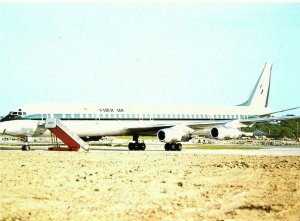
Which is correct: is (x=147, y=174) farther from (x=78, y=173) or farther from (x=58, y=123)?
(x=58, y=123)

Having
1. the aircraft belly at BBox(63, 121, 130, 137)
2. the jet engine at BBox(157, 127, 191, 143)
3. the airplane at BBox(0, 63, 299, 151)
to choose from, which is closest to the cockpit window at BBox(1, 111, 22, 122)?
the airplane at BBox(0, 63, 299, 151)

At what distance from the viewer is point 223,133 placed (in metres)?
39.2

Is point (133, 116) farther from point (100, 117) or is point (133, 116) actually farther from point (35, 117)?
point (35, 117)

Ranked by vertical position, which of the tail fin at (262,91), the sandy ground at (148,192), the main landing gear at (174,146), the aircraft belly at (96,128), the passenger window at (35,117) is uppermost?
the tail fin at (262,91)

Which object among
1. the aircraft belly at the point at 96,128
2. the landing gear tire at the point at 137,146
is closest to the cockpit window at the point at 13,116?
the aircraft belly at the point at 96,128

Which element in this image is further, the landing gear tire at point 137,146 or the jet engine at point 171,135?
the landing gear tire at point 137,146

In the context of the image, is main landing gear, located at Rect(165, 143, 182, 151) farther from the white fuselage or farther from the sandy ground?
the sandy ground

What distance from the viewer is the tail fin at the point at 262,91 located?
5371 centimetres

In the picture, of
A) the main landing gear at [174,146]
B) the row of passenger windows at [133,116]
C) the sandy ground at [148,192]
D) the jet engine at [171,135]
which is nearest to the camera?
the sandy ground at [148,192]

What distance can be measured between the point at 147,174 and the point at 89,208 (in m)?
7.37

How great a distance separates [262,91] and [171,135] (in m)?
18.9

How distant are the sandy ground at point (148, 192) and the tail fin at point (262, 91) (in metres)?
31.1

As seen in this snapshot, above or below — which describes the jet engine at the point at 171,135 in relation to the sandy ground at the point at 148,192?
above

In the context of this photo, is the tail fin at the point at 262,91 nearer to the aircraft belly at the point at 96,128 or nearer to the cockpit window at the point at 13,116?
the aircraft belly at the point at 96,128
